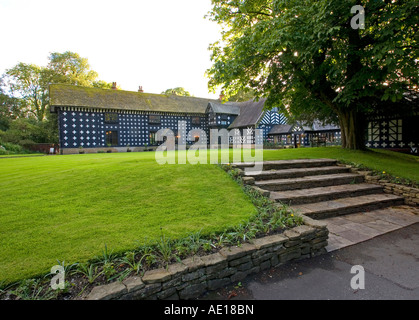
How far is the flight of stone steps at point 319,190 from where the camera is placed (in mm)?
5426

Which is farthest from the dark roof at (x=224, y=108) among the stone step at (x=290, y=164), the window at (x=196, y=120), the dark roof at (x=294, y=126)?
the stone step at (x=290, y=164)

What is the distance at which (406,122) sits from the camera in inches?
653

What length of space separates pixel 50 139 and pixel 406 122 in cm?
3921

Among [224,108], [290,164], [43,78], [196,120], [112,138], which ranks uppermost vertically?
[43,78]

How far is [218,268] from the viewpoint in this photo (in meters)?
2.89

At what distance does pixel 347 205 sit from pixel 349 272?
2843 millimetres

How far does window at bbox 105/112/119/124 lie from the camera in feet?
87.8

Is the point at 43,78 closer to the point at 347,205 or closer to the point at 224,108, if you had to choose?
the point at 224,108

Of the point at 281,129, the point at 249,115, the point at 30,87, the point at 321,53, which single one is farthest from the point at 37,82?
the point at 321,53

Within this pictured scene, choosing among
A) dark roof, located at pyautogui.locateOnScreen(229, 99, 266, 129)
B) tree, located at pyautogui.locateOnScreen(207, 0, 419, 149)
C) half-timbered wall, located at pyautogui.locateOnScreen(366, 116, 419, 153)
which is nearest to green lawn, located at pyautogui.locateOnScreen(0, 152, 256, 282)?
tree, located at pyautogui.locateOnScreen(207, 0, 419, 149)

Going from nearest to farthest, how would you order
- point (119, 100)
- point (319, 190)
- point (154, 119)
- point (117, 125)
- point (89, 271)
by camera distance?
point (89, 271) → point (319, 190) → point (117, 125) → point (119, 100) → point (154, 119)

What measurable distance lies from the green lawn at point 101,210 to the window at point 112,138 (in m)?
21.2

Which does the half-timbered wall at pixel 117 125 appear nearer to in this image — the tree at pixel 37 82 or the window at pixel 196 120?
the window at pixel 196 120
